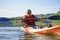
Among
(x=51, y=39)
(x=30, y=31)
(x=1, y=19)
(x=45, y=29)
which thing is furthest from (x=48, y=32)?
(x=1, y=19)

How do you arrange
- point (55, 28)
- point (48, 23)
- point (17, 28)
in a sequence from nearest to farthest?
point (55, 28), point (48, 23), point (17, 28)

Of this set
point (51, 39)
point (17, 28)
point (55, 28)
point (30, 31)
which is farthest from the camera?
point (17, 28)

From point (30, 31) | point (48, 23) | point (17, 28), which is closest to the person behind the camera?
point (30, 31)

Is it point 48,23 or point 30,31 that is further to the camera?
point 48,23

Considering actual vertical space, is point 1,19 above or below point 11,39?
above

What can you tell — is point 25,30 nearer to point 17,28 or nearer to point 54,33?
point 54,33

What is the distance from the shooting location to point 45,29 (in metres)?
3.02

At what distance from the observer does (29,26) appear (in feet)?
10.8

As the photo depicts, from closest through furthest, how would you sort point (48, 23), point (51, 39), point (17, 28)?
point (51, 39) < point (48, 23) < point (17, 28)

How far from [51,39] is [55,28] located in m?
0.44

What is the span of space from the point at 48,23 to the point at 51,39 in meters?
1.14

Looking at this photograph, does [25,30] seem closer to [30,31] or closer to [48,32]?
[30,31]

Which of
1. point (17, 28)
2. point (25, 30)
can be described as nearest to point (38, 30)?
point (25, 30)

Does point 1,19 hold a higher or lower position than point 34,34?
higher
